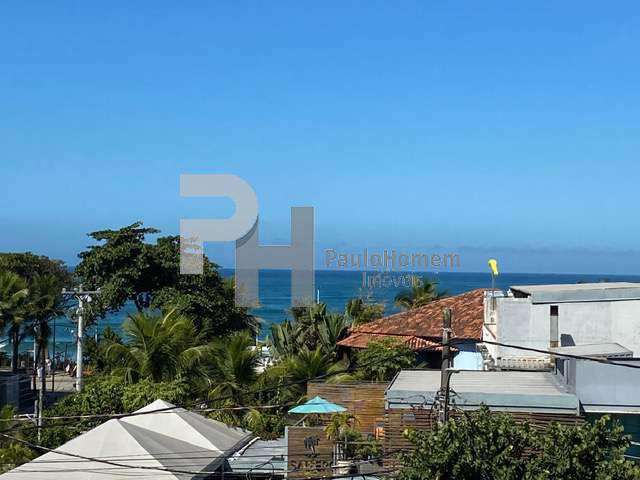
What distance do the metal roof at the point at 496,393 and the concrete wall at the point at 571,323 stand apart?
2698mm

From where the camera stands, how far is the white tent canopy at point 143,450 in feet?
43.0

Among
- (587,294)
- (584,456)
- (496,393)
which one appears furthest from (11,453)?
(587,294)

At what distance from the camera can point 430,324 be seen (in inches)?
1296

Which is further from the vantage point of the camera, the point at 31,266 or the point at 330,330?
the point at 31,266

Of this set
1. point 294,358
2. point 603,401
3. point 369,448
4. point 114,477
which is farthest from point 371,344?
point 114,477

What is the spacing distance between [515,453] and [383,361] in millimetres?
16479

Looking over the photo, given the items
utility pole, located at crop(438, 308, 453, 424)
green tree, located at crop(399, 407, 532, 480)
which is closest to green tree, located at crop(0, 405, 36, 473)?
utility pole, located at crop(438, 308, 453, 424)

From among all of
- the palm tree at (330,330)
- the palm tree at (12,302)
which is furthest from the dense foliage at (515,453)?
the palm tree at (12,302)

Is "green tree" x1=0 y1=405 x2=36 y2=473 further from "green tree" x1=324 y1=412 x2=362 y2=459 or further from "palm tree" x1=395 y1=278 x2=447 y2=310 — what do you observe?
"palm tree" x1=395 y1=278 x2=447 y2=310

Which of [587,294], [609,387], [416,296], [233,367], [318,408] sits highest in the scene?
[416,296]

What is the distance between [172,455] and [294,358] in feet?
38.6

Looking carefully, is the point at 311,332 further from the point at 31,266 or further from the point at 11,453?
the point at 31,266

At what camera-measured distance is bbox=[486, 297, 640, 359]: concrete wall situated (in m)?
19.7

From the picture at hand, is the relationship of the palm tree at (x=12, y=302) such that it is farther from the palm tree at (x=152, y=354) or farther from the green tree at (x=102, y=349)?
the palm tree at (x=152, y=354)
